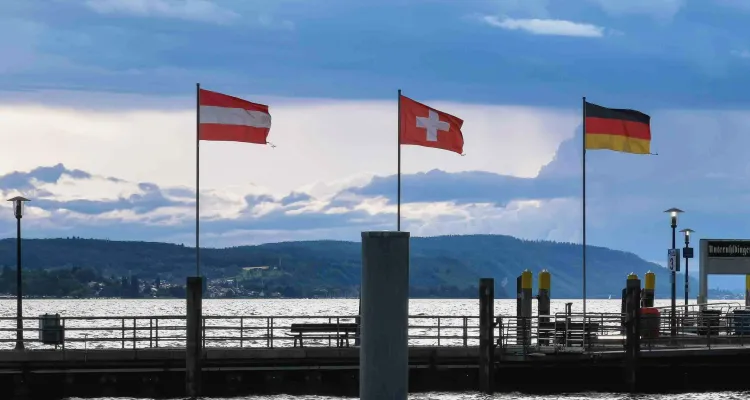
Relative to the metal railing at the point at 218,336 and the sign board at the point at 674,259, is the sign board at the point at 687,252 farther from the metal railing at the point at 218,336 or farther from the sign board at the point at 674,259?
the metal railing at the point at 218,336

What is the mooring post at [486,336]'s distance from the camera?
39562 millimetres

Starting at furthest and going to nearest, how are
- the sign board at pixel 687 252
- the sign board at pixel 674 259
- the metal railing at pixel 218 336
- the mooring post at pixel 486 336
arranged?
the sign board at pixel 674 259
the sign board at pixel 687 252
the metal railing at pixel 218 336
the mooring post at pixel 486 336

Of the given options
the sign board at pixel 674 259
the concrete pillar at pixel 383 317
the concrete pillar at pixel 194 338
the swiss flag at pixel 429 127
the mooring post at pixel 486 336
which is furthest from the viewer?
the sign board at pixel 674 259

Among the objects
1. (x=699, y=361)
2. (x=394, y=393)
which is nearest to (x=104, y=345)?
(x=699, y=361)

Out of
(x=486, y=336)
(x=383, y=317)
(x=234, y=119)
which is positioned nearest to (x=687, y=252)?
(x=486, y=336)

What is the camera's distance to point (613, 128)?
4941 cm

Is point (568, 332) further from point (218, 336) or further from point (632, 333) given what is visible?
point (218, 336)

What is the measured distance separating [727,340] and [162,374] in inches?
758

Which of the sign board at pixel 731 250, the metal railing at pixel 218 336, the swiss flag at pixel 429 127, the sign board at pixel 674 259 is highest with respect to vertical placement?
the swiss flag at pixel 429 127

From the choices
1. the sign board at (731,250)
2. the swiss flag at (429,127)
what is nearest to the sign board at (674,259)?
the sign board at (731,250)

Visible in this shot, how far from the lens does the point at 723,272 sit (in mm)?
54031

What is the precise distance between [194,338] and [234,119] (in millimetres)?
8213

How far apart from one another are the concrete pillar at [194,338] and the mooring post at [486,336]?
7.89 metres

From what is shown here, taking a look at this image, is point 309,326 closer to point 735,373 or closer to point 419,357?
point 419,357
